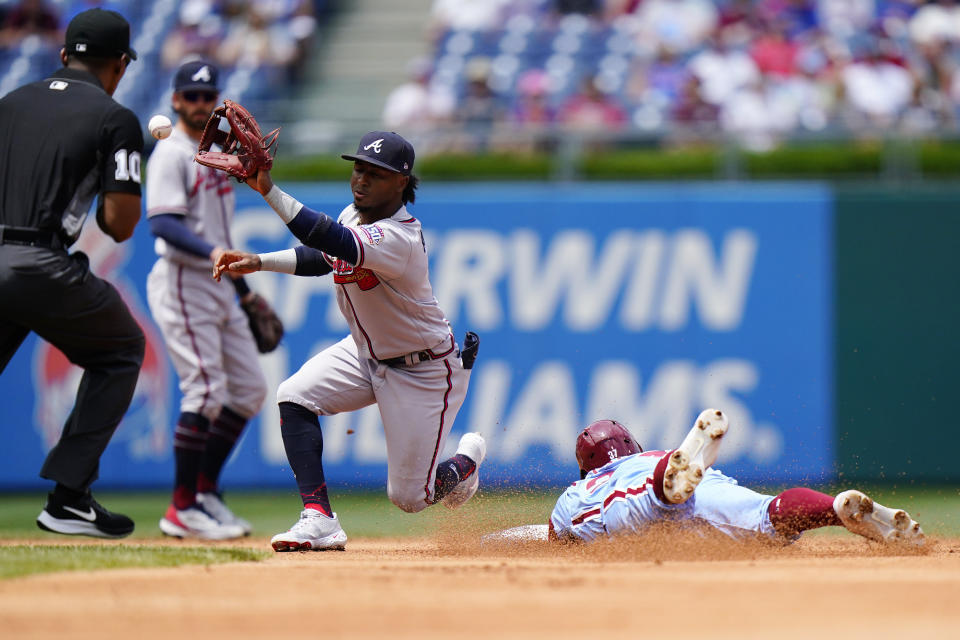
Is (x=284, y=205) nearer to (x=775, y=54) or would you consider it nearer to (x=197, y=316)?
(x=197, y=316)

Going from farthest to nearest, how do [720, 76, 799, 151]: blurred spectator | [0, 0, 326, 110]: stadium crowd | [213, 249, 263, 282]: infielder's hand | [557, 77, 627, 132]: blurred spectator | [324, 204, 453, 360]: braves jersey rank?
[0, 0, 326, 110]: stadium crowd → [720, 76, 799, 151]: blurred spectator → [557, 77, 627, 132]: blurred spectator → [324, 204, 453, 360]: braves jersey → [213, 249, 263, 282]: infielder's hand

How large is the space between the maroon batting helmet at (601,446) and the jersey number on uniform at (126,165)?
2.33 m

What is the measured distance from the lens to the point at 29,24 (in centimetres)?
1439

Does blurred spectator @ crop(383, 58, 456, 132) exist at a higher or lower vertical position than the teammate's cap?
lower

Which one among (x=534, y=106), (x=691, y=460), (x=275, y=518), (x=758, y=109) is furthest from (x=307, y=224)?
(x=758, y=109)

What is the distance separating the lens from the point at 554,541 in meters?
5.69

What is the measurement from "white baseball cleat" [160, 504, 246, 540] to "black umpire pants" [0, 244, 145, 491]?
1.41 metres

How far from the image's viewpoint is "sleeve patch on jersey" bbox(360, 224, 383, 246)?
17.5 feet

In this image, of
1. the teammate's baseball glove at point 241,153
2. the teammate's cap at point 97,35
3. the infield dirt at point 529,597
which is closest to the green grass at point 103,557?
the infield dirt at point 529,597

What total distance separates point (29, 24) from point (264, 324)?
8.78 m

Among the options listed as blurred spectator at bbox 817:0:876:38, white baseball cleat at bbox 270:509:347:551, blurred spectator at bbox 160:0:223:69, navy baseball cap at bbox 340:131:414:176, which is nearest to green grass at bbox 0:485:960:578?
white baseball cleat at bbox 270:509:347:551

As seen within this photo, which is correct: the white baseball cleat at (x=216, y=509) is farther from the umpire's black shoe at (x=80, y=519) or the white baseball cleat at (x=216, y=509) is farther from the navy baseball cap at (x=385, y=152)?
the navy baseball cap at (x=385, y=152)

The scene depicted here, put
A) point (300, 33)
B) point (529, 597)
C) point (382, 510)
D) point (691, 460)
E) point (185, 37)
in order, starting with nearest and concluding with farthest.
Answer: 1. point (529, 597)
2. point (691, 460)
3. point (382, 510)
4. point (185, 37)
5. point (300, 33)

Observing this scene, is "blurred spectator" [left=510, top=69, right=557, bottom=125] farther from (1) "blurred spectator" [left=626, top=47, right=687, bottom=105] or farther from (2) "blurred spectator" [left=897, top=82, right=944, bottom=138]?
(2) "blurred spectator" [left=897, top=82, right=944, bottom=138]
